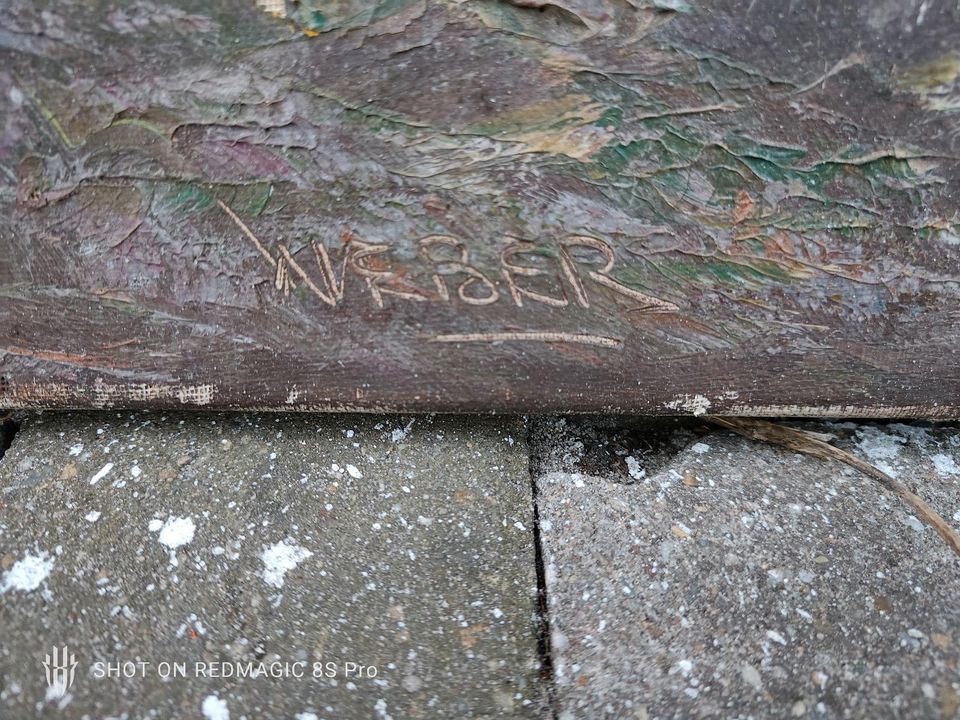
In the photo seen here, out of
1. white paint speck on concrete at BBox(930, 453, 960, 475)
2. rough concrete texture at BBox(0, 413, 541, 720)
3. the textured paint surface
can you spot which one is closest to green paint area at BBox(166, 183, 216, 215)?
the textured paint surface

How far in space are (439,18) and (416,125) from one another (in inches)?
6.0

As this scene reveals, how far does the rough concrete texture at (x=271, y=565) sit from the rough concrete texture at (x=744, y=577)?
94 millimetres

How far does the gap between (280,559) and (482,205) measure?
2.10 feet

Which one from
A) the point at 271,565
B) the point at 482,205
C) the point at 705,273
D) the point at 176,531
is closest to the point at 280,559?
the point at 271,565

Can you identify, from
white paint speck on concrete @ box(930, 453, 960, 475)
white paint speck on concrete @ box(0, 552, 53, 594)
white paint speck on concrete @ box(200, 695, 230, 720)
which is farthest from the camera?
white paint speck on concrete @ box(930, 453, 960, 475)

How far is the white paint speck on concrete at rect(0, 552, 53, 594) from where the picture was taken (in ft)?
3.22

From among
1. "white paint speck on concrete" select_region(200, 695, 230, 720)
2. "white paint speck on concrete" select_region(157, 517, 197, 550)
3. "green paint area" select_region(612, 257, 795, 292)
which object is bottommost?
"white paint speck on concrete" select_region(200, 695, 230, 720)

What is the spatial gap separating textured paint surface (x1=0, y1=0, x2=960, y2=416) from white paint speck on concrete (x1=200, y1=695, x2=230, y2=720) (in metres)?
0.45

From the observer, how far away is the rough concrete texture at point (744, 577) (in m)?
0.91

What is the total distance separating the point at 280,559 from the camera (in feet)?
3.43
